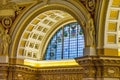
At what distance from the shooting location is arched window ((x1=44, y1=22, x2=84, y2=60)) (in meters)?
29.3

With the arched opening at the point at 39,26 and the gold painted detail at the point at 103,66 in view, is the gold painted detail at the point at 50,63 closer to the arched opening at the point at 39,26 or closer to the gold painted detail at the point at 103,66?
the arched opening at the point at 39,26

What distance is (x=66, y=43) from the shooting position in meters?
30.1

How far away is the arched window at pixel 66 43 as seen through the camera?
96.1 feet

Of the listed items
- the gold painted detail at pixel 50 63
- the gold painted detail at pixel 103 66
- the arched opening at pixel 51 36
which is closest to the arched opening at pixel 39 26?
the arched opening at pixel 51 36

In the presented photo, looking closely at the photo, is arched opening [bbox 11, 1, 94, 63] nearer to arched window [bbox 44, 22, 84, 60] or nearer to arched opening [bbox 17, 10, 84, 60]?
arched opening [bbox 17, 10, 84, 60]

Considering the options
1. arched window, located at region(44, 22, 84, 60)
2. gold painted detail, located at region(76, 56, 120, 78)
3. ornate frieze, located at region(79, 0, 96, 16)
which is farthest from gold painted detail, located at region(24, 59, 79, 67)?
ornate frieze, located at region(79, 0, 96, 16)

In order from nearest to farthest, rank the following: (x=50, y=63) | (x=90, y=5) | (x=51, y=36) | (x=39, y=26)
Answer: (x=90, y=5) < (x=39, y=26) < (x=50, y=63) < (x=51, y=36)

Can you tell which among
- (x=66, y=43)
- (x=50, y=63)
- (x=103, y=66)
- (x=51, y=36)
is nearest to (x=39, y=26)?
(x=51, y=36)

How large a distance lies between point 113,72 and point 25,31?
769cm

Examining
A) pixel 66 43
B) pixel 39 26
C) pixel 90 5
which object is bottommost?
pixel 66 43

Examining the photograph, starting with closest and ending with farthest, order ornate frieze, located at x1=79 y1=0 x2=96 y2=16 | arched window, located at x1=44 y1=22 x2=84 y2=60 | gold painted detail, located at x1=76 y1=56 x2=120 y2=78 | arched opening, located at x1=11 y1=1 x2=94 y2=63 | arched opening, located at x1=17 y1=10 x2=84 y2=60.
Result: 1. gold painted detail, located at x1=76 y1=56 x2=120 y2=78
2. ornate frieze, located at x1=79 y1=0 x2=96 y2=16
3. arched opening, located at x1=11 y1=1 x2=94 y2=63
4. arched opening, located at x1=17 y1=10 x2=84 y2=60
5. arched window, located at x1=44 y1=22 x2=84 y2=60

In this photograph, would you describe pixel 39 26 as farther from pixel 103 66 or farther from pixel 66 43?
pixel 103 66

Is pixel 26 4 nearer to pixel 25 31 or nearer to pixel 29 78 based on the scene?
pixel 25 31

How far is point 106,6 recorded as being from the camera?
23.2m
